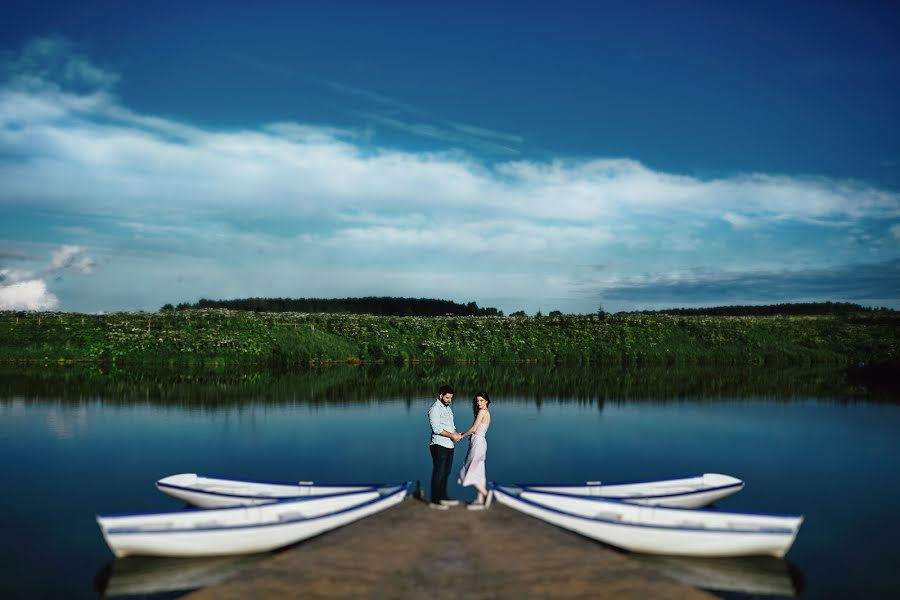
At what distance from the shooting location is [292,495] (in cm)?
1872

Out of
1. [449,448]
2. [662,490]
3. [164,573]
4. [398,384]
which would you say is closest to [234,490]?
[164,573]

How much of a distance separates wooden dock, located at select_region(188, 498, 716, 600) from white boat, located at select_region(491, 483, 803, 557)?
405 millimetres

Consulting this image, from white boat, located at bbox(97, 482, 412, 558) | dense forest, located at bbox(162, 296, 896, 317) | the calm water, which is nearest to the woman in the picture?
white boat, located at bbox(97, 482, 412, 558)

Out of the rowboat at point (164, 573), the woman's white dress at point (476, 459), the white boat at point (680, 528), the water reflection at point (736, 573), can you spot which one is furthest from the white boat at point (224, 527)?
the water reflection at point (736, 573)

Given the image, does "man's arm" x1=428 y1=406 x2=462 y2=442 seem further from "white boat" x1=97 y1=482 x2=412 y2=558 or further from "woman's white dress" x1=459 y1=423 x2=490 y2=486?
"white boat" x1=97 y1=482 x2=412 y2=558

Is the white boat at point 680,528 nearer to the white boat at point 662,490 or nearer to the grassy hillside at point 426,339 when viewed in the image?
the white boat at point 662,490

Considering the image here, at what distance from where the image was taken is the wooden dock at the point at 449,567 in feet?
42.5

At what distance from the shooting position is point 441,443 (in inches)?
736

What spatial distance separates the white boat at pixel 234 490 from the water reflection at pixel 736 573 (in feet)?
24.8

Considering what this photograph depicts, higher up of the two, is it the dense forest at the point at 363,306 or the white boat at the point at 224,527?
the dense forest at the point at 363,306

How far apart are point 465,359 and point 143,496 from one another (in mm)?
57602

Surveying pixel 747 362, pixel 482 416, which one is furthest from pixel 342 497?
pixel 747 362

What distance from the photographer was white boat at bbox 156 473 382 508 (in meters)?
18.1

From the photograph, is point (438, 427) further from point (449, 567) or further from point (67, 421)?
point (67, 421)
